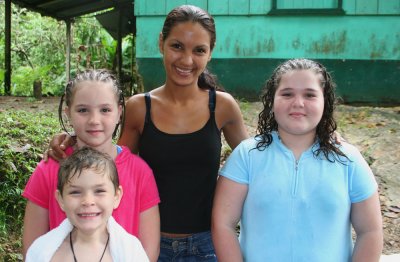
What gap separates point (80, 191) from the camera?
1.88 m

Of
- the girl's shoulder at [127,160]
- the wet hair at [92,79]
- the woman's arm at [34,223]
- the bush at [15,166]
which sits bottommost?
the bush at [15,166]

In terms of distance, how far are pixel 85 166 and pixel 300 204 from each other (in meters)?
0.89

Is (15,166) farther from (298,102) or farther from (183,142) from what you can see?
(298,102)

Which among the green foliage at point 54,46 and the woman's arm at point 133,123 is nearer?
the woman's arm at point 133,123

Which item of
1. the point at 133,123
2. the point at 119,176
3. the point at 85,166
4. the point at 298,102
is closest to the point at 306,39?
the point at 133,123

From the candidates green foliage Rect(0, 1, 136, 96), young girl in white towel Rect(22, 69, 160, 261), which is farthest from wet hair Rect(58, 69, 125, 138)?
green foliage Rect(0, 1, 136, 96)

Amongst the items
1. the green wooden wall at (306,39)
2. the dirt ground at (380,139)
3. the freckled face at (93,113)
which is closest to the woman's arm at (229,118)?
the freckled face at (93,113)

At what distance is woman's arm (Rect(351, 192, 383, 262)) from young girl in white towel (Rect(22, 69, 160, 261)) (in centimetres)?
86

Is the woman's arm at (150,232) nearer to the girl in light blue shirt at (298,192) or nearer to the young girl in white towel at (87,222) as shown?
the young girl in white towel at (87,222)

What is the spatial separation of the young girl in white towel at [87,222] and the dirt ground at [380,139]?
2954mm

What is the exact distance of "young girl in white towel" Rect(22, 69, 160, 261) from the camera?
2.02m

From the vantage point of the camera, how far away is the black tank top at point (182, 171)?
2.36 m

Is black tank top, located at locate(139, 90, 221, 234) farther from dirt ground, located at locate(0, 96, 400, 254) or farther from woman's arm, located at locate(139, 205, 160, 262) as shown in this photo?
dirt ground, located at locate(0, 96, 400, 254)

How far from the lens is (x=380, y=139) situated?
6098mm
